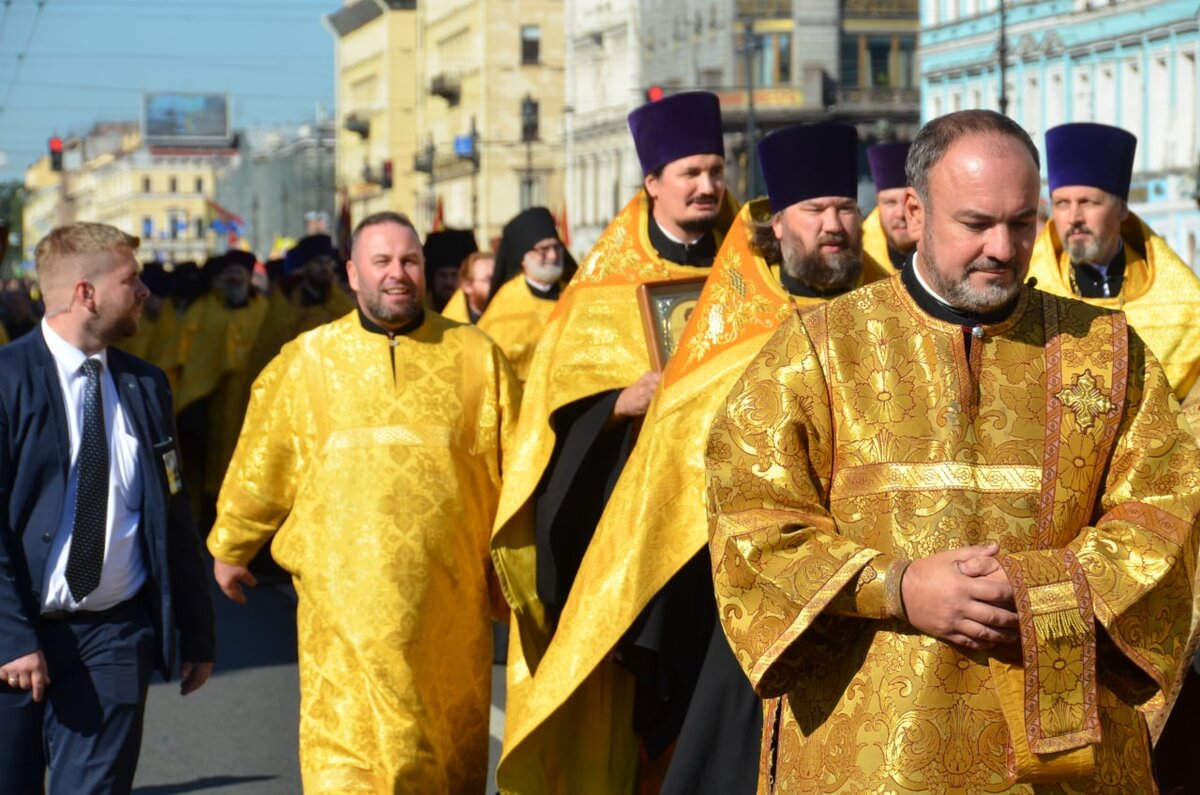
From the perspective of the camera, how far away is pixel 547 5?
10675cm

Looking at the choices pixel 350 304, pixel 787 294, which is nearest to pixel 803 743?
pixel 787 294

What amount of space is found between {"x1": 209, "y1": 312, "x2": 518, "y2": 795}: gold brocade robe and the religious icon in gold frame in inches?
23.2

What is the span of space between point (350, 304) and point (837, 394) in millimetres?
12864

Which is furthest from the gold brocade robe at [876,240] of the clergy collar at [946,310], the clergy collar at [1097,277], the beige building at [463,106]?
the beige building at [463,106]

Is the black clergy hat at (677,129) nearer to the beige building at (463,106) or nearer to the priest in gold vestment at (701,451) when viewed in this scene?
the priest in gold vestment at (701,451)

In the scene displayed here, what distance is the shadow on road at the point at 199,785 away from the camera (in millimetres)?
9250

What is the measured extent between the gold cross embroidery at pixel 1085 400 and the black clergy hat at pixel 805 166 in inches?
93.0

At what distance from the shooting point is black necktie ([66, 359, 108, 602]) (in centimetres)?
652

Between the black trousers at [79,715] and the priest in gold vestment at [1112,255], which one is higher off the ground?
the priest in gold vestment at [1112,255]

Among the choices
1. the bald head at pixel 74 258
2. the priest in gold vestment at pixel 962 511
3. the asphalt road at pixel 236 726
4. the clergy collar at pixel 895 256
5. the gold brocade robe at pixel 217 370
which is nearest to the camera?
the priest in gold vestment at pixel 962 511

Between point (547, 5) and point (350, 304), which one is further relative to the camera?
point (547, 5)

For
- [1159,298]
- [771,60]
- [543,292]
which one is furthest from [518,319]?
[771,60]

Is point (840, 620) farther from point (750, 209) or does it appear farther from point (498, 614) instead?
point (498, 614)

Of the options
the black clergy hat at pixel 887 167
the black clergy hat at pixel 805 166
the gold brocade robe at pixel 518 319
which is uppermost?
the black clergy hat at pixel 887 167
